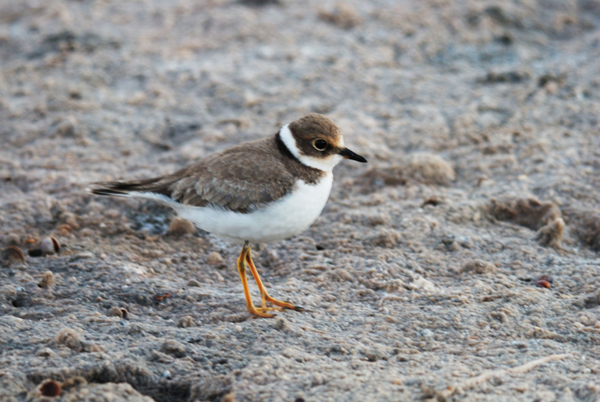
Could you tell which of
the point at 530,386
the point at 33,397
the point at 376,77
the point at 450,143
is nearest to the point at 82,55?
the point at 376,77

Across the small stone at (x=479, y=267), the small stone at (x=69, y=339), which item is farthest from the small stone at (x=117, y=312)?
the small stone at (x=479, y=267)

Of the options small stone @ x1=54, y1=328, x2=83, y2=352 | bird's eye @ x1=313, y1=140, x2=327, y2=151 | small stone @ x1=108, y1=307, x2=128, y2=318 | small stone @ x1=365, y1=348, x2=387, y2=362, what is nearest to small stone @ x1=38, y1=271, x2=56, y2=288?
small stone @ x1=108, y1=307, x2=128, y2=318

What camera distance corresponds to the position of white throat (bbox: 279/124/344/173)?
418 cm

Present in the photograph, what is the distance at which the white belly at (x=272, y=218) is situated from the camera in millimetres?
3895

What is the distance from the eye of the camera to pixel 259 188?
396cm

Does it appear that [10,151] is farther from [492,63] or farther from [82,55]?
[492,63]

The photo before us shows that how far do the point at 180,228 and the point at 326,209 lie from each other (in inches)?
44.0

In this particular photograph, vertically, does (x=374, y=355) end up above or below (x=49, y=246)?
above

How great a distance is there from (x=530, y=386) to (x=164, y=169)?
355cm

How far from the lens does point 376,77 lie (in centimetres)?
729

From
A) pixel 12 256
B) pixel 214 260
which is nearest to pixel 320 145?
pixel 214 260

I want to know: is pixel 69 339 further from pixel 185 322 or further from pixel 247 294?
pixel 247 294

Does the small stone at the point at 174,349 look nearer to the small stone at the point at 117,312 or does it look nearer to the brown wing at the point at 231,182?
the small stone at the point at 117,312

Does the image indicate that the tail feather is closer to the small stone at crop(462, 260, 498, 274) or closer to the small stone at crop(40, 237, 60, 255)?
the small stone at crop(40, 237, 60, 255)
